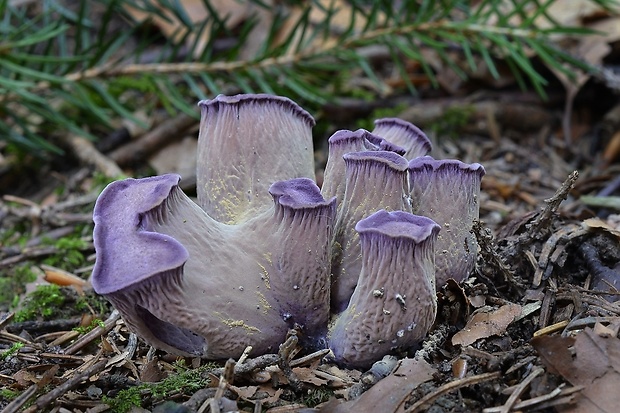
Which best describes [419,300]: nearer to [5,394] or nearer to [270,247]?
[270,247]

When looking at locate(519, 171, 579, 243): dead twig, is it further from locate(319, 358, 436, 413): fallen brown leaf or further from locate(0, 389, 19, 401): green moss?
locate(0, 389, 19, 401): green moss

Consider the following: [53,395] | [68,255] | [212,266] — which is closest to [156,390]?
[53,395]

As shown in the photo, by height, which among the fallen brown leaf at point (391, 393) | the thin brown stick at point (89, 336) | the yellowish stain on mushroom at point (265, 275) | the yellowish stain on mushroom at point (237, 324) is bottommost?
the thin brown stick at point (89, 336)

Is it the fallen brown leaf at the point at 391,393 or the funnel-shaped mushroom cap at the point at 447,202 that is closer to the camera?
the fallen brown leaf at the point at 391,393

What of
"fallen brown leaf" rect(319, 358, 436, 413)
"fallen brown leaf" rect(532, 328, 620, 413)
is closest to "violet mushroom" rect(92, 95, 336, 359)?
"fallen brown leaf" rect(319, 358, 436, 413)

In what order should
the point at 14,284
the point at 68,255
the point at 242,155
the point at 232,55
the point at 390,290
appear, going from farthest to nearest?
the point at 232,55 → the point at 68,255 → the point at 14,284 → the point at 242,155 → the point at 390,290

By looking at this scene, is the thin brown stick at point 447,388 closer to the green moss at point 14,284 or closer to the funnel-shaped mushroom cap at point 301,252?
the funnel-shaped mushroom cap at point 301,252

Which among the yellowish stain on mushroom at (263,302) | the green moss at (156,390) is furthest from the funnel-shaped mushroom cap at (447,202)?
the green moss at (156,390)

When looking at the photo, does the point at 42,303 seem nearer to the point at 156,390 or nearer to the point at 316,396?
the point at 156,390
